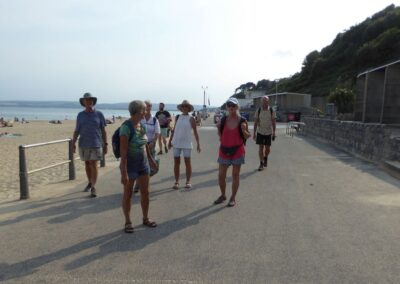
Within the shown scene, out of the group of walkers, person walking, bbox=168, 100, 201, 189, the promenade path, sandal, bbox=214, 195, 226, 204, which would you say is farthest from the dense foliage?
sandal, bbox=214, 195, 226, 204

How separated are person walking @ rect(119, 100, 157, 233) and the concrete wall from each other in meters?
6.80

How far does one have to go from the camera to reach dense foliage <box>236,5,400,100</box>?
75.7 metres

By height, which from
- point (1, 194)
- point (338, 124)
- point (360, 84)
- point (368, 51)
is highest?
point (368, 51)

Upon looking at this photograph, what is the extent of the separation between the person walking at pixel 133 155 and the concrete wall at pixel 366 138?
6800 mm

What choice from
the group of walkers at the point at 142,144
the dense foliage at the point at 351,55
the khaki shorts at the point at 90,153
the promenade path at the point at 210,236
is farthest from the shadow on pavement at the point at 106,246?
the dense foliage at the point at 351,55

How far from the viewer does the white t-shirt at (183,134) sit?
7.81 meters

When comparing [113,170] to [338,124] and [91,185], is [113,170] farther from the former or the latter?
[338,124]

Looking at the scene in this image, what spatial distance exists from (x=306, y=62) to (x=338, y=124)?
10292cm

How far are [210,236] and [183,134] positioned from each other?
310 cm

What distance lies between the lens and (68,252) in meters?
4.50

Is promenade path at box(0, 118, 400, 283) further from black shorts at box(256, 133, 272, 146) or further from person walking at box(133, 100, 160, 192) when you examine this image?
black shorts at box(256, 133, 272, 146)

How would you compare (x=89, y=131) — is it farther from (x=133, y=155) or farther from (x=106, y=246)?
(x=106, y=246)

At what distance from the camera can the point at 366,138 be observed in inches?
484

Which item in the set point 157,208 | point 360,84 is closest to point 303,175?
point 157,208
